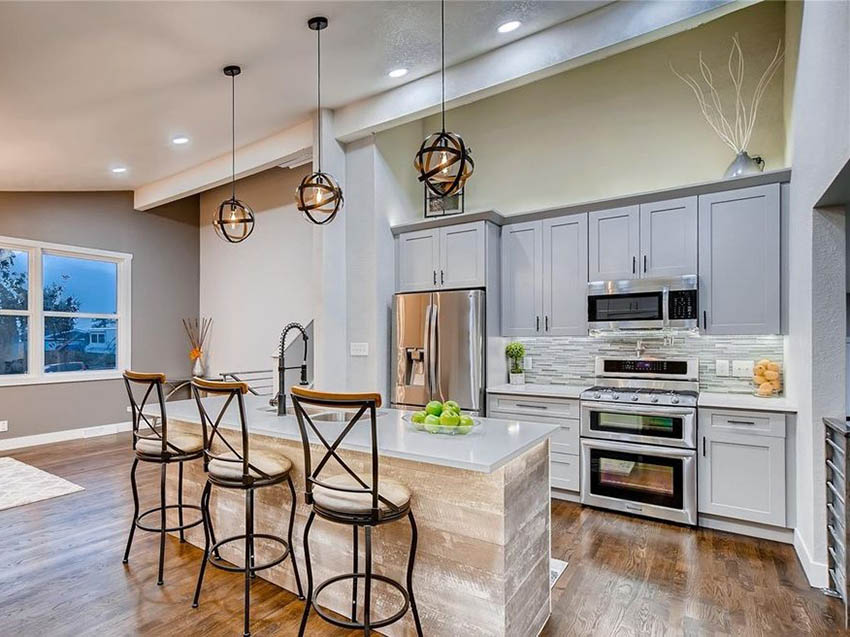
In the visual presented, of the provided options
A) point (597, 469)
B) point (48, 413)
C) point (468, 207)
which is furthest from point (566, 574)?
point (48, 413)

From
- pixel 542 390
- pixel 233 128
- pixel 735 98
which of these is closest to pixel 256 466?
pixel 542 390

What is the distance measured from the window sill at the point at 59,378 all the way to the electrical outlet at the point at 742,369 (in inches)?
293

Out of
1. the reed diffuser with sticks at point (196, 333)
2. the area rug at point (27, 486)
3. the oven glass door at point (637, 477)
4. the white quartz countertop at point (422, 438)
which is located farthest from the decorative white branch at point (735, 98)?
the reed diffuser with sticks at point (196, 333)

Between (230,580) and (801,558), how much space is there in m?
Answer: 3.28

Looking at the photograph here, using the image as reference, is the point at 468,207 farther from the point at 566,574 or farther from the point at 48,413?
the point at 48,413

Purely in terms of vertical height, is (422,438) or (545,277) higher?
(545,277)

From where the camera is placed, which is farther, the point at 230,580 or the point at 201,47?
the point at 201,47

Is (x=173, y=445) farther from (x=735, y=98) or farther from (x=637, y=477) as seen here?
(x=735, y=98)

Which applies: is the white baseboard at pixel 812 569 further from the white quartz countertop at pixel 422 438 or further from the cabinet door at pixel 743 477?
the white quartz countertop at pixel 422 438

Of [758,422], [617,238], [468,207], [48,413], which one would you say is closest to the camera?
[758,422]

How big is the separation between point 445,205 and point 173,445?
338 cm

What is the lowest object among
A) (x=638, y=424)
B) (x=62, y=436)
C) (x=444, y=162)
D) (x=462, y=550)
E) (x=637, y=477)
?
(x=62, y=436)

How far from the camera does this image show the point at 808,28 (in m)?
2.72

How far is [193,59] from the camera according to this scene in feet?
11.4
